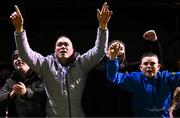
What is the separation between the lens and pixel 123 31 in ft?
18.2

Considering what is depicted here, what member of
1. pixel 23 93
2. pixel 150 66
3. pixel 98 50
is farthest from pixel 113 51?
pixel 23 93

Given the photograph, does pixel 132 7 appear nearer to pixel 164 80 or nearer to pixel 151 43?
pixel 151 43

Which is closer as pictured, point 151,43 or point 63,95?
point 63,95

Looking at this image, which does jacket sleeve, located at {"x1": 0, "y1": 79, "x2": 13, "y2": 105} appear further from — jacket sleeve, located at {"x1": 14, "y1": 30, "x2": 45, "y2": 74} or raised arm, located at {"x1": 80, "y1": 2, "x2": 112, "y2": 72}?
raised arm, located at {"x1": 80, "y1": 2, "x2": 112, "y2": 72}

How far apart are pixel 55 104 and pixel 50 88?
0.42ft

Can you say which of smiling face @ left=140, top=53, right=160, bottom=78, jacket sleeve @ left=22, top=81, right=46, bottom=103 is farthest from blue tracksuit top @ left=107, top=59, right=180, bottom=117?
jacket sleeve @ left=22, top=81, right=46, bottom=103

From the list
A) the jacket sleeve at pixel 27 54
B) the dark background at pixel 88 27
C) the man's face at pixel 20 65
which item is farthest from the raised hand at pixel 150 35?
the dark background at pixel 88 27

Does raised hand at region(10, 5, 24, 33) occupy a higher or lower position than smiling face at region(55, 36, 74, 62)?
higher

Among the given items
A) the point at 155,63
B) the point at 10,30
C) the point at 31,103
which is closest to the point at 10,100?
the point at 31,103

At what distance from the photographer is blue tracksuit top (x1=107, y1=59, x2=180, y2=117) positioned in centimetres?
343

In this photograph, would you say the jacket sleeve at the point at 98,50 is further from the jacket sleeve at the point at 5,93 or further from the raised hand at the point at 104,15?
the jacket sleeve at the point at 5,93

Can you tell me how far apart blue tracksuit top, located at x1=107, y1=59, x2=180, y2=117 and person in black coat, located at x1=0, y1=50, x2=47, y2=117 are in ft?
1.90

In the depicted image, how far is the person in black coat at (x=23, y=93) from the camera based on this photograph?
133 inches

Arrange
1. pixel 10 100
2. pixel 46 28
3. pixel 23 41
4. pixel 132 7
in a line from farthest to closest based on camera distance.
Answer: pixel 46 28 < pixel 132 7 < pixel 10 100 < pixel 23 41
